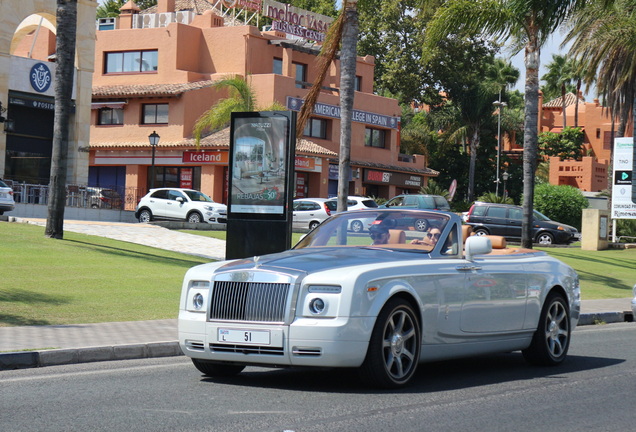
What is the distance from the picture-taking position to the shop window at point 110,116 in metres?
57.9

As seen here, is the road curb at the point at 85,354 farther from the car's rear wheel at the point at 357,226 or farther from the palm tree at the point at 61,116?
the palm tree at the point at 61,116

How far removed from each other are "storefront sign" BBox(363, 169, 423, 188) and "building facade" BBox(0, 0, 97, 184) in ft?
73.7

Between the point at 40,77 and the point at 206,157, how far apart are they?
13.0 metres

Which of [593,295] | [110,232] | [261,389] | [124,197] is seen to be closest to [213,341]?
[261,389]

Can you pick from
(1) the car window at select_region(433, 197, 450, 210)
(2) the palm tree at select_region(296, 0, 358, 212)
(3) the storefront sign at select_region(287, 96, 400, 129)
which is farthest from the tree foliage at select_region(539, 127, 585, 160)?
(2) the palm tree at select_region(296, 0, 358, 212)

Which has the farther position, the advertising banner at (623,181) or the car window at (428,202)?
the car window at (428,202)

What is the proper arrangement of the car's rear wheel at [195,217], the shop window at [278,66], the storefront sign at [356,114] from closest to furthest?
the car's rear wheel at [195,217]
the storefront sign at [356,114]
the shop window at [278,66]

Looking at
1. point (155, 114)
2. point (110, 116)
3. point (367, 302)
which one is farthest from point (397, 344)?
point (110, 116)

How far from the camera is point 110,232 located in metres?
29.4

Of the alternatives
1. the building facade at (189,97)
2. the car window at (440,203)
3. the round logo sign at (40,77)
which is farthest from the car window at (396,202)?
the round logo sign at (40,77)

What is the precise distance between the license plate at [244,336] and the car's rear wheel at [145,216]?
33094 millimetres

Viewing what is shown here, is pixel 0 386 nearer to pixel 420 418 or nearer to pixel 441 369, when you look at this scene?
pixel 420 418

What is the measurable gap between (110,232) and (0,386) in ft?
69.6

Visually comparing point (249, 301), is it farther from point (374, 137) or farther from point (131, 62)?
point (374, 137)
